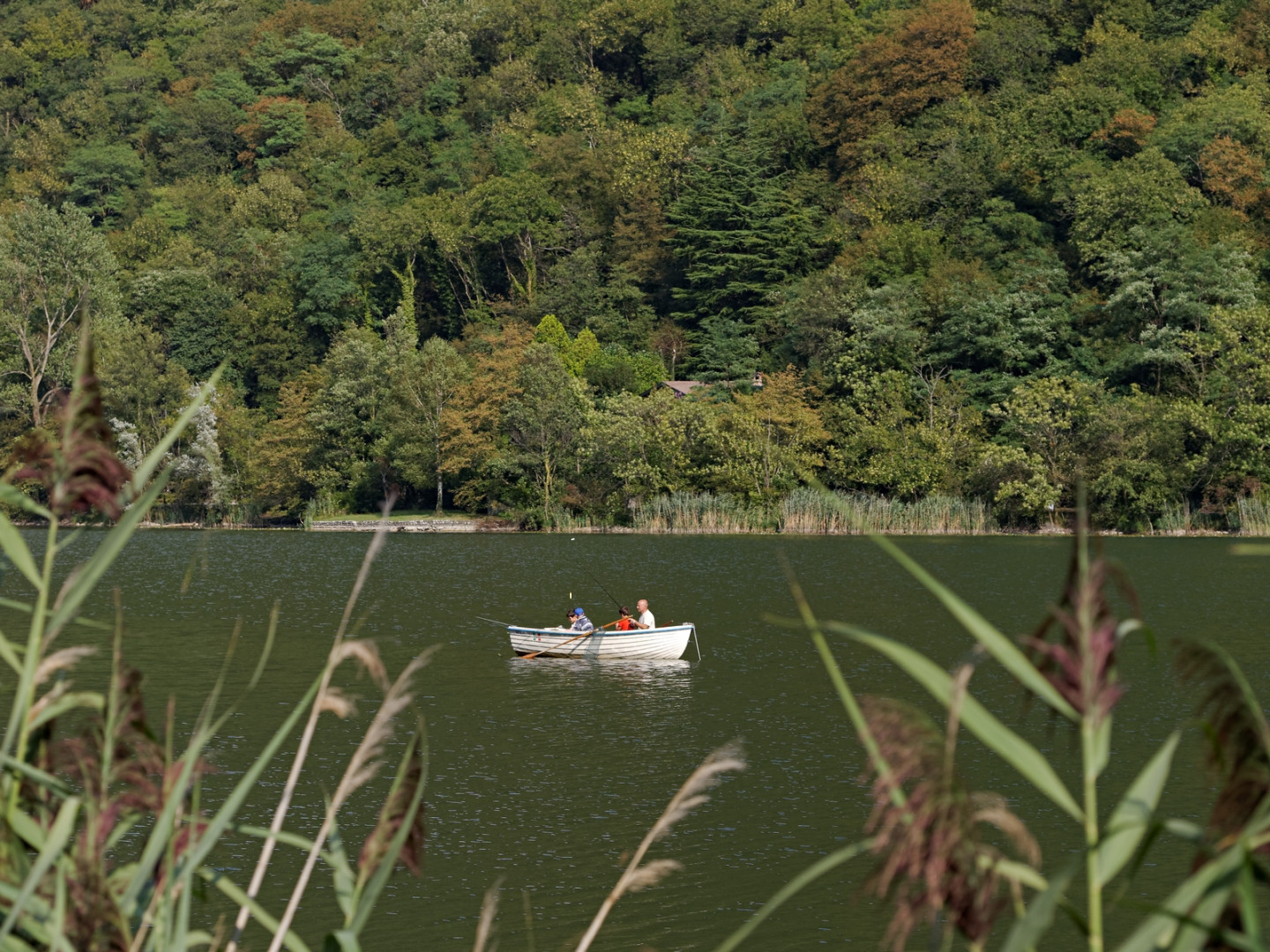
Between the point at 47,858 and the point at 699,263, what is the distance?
216ft

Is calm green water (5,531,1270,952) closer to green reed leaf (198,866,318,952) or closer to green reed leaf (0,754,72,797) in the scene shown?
→ green reed leaf (0,754,72,797)

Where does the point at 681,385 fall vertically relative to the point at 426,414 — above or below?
above

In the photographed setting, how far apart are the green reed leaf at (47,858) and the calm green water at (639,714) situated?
1.18ft

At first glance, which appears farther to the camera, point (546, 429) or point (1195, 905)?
point (546, 429)

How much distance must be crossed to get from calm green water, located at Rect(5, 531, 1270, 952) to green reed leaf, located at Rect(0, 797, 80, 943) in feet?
1.18

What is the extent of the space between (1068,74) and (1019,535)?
30020mm

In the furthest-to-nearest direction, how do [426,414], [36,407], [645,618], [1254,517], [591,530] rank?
[426,414], [591,530], [1254,517], [645,618], [36,407]

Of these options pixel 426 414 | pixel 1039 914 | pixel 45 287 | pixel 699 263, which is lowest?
pixel 1039 914

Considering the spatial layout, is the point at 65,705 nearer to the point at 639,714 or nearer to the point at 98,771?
the point at 98,771

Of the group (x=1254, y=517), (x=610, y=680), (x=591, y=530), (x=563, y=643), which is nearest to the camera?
(x=610, y=680)

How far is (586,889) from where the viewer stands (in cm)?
1015

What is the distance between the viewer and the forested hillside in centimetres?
5053

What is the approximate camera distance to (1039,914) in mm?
1365

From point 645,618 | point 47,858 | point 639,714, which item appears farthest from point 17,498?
point 645,618
